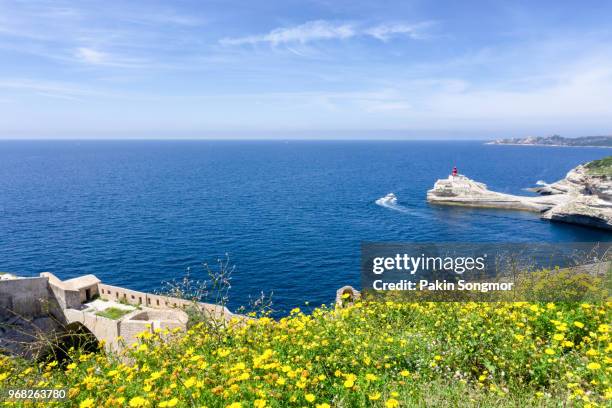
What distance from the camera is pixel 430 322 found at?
25.1ft

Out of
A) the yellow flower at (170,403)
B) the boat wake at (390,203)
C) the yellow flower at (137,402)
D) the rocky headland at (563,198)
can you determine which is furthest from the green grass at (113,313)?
the rocky headland at (563,198)

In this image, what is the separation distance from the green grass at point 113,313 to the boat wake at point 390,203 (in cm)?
5492

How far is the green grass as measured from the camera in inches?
1035

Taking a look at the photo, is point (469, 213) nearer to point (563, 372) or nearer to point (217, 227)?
point (217, 227)

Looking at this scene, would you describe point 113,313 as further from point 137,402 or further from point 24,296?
point 137,402

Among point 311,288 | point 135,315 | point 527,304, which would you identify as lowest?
point 311,288

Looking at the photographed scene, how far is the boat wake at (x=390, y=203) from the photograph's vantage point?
241 feet

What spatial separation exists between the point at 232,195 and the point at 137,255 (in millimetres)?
41986

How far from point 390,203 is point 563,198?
108ft

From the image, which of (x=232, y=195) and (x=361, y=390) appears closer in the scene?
(x=361, y=390)

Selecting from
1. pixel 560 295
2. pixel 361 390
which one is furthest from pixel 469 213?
pixel 361 390

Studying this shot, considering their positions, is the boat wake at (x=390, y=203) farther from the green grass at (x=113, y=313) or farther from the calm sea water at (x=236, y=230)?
the green grass at (x=113, y=313)

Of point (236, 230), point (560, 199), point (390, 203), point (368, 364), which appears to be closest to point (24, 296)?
point (368, 364)

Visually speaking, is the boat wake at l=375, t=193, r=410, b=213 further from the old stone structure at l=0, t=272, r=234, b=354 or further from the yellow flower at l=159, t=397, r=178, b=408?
the yellow flower at l=159, t=397, r=178, b=408
